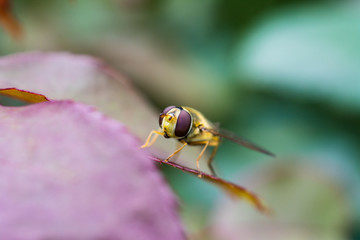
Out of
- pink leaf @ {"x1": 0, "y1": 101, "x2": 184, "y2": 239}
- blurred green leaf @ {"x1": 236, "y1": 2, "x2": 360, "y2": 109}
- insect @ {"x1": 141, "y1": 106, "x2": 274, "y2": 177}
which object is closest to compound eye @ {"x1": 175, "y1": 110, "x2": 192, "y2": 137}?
insect @ {"x1": 141, "y1": 106, "x2": 274, "y2": 177}

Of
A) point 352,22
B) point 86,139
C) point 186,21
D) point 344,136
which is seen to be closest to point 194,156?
point 86,139

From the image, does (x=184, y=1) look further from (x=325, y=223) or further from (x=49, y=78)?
(x=49, y=78)

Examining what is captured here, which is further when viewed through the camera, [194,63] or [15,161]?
[194,63]

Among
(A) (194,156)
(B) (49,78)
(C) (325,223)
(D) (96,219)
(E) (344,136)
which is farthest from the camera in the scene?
(E) (344,136)

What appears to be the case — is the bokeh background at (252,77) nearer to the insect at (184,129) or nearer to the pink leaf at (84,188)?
the insect at (184,129)

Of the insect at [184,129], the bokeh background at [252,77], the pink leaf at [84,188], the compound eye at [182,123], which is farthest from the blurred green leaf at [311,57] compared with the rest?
the pink leaf at [84,188]
